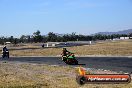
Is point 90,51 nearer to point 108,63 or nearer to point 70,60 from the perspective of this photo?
point 70,60

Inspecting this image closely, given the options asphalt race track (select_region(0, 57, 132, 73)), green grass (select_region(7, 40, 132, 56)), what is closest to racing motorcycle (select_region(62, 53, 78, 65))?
asphalt race track (select_region(0, 57, 132, 73))

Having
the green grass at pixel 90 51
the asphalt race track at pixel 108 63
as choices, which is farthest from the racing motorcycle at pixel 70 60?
the green grass at pixel 90 51

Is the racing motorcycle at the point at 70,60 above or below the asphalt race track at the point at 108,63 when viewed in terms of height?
above

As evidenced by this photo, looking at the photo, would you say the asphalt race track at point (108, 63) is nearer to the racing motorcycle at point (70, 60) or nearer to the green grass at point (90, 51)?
the racing motorcycle at point (70, 60)

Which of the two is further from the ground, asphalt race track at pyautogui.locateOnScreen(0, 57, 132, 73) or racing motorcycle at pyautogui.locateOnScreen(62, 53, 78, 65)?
racing motorcycle at pyautogui.locateOnScreen(62, 53, 78, 65)

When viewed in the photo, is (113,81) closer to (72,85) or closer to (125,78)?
(125,78)

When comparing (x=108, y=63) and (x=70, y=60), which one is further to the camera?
(x=70, y=60)

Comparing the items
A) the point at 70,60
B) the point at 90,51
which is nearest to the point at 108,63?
the point at 70,60

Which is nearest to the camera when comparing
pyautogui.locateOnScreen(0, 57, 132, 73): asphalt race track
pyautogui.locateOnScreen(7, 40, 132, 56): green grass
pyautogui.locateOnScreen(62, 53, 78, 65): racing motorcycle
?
pyautogui.locateOnScreen(0, 57, 132, 73): asphalt race track

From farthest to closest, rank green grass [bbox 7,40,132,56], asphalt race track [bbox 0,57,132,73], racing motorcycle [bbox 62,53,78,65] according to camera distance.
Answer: green grass [bbox 7,40,132,56] → racing motorcycle [bbox 62,53,78,65] → asphalt race track [bbox 0,57,132,73]

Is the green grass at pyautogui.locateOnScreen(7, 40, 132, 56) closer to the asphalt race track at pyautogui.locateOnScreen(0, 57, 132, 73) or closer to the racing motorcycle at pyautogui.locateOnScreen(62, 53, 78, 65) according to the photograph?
the asphalt race track at pyautogui.locateOnScreen(0, 57, 132, 73)

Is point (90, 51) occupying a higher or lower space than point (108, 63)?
higher

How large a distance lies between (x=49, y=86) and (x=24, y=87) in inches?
46.6

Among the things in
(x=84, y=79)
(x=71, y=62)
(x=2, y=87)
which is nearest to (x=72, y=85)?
(x=2, y=87)
